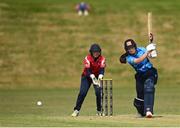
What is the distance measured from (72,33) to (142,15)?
20.4 ft

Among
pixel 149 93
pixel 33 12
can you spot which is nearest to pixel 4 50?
pixel 33 12

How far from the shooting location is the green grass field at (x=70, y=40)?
167 ft

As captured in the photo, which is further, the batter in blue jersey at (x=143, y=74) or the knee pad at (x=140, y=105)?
the knee pad at (x=140, y=105)

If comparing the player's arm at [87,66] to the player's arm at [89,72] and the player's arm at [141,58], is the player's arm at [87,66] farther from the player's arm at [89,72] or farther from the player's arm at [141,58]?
the player's arm at [141,58]

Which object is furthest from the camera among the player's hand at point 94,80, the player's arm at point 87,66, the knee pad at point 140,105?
the player's arm at point 87,66

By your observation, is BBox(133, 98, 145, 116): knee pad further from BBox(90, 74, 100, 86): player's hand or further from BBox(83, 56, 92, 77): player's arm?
BBox(83, 56, 92, 77): player's arm

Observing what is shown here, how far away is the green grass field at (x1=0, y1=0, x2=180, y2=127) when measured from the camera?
51.0 m

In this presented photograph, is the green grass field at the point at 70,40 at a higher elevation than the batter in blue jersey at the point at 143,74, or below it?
higher

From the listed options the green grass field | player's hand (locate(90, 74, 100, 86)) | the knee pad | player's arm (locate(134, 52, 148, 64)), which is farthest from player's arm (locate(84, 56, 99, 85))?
the green grass field

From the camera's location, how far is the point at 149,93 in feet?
75.9

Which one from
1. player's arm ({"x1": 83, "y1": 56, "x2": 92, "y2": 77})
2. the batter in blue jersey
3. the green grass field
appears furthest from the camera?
the green grass field

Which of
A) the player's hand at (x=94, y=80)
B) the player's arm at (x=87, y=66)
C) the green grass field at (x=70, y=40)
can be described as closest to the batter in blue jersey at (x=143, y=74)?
the player's hand at (x=94, y=80)

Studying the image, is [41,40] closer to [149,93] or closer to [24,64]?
[24,64]

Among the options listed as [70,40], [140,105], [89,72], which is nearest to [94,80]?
[89,72]
